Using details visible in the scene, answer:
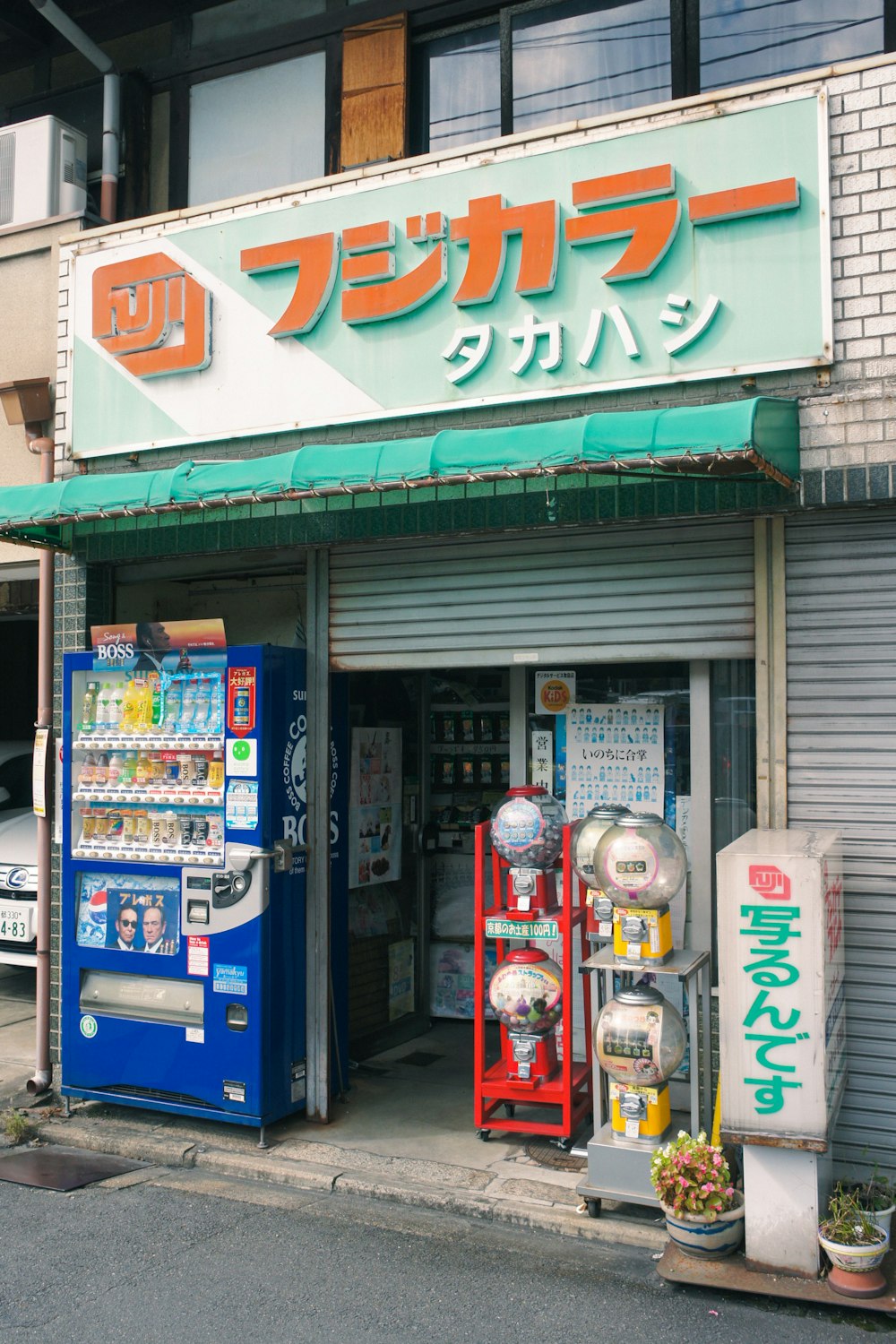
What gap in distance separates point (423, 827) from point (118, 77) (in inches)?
233

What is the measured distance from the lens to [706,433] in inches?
180

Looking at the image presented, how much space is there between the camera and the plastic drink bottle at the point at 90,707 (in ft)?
22.8

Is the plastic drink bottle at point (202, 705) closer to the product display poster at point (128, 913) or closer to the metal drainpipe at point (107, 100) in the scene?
the product display poster at point (128, 913)

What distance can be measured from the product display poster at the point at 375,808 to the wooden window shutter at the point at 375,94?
3.82 meters

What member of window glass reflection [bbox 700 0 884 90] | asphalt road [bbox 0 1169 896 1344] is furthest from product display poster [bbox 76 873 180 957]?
window glass reflection [bbox 700 0 884 90]

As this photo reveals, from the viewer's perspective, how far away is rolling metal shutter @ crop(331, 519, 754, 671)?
18.7 feet

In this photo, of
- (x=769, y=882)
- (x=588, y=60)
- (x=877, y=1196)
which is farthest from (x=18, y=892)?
(x=588, y=60)

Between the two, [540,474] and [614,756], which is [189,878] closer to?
[614,756]

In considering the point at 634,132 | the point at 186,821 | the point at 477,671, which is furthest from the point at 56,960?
the point at 634,132

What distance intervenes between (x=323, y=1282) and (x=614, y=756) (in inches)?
124

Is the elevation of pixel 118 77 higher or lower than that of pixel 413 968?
higher

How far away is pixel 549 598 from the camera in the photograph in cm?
613

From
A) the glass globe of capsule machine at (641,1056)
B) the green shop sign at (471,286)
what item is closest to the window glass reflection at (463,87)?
the green shop sign at (471,286)

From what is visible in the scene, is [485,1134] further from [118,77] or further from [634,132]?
[118,77]
